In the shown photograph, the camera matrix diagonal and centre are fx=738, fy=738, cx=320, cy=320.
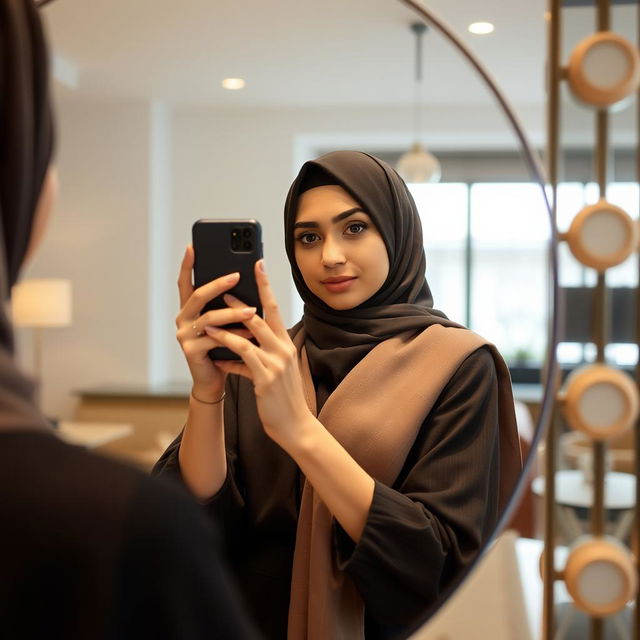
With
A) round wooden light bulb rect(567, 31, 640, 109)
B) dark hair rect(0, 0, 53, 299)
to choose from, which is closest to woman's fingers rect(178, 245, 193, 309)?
dark hair rect(0, 0, 53, 299)

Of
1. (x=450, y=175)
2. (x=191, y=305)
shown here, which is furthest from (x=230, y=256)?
(x=450, y=175)

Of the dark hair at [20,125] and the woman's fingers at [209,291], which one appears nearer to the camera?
the dark hair at [20,125]

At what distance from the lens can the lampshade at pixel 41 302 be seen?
36cm

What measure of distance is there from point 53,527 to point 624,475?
0.93 ft

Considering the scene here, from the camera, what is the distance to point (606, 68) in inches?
13.8

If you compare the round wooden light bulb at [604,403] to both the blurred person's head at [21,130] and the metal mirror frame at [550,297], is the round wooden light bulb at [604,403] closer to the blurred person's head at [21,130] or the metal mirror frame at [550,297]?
the metal mirror frame at [550,297]

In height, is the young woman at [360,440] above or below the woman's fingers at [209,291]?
below

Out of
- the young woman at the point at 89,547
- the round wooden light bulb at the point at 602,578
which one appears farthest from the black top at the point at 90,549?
the round wooden light bulb at the point at 602,578

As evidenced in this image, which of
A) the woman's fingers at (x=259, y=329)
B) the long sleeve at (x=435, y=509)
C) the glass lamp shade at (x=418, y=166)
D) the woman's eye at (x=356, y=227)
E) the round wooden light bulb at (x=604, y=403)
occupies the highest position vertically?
the glass lamp shade at (x=418, y=166)

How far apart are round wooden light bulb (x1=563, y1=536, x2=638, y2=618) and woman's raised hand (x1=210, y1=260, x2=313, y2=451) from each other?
15 centimetres

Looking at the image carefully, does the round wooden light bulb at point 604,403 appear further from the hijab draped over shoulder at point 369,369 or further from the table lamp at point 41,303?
the table lamp at point 41,303

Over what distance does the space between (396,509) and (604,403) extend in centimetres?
11

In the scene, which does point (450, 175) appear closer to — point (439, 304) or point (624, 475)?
point (439, 304)

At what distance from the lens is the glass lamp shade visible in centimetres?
37
